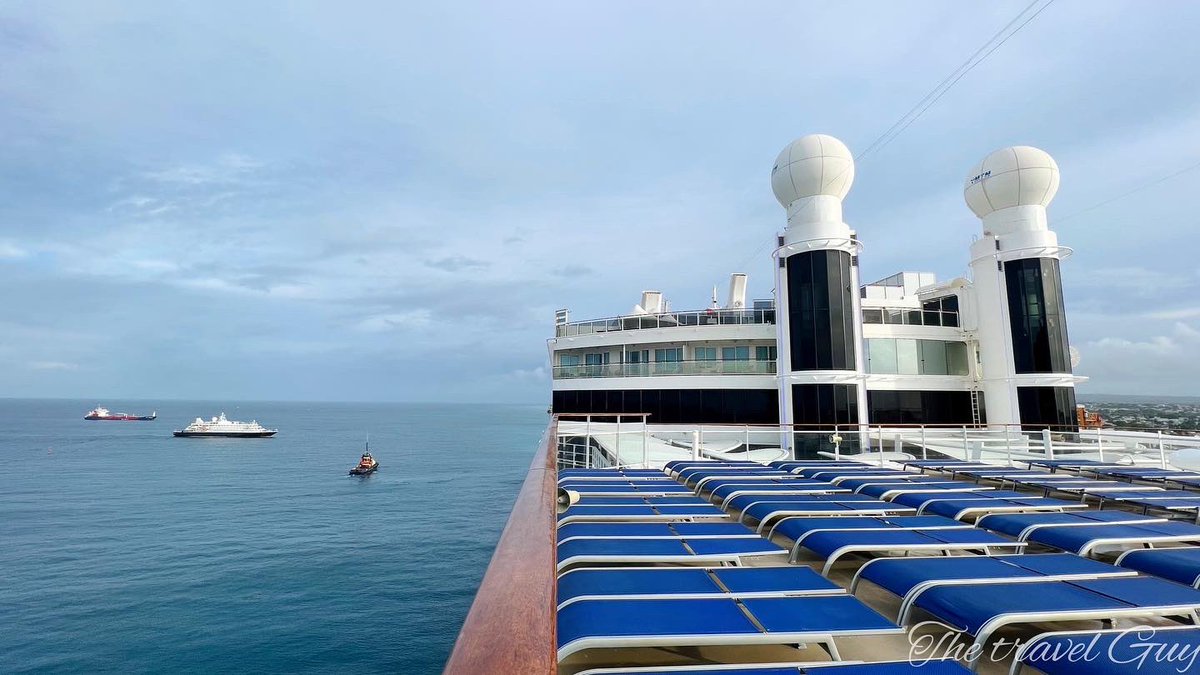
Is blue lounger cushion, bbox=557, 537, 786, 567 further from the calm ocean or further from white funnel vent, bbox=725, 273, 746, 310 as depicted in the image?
A: white funnel vent, bbox=725, 273, 746, 310

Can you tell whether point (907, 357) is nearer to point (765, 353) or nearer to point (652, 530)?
point (765, 353)

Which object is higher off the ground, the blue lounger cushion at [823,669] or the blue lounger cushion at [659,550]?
the blue lounger cushion at [659,550]

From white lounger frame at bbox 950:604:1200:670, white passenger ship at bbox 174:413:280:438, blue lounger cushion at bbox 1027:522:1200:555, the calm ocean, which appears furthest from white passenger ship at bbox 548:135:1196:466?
white passenger ship at bbox 174:413:280:438

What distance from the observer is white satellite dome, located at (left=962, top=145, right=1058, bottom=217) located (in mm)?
20203

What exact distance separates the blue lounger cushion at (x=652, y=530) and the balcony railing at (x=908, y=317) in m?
20.2

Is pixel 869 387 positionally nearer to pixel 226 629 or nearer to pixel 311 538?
pixel 226 629

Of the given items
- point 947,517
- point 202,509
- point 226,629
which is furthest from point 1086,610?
point 202,509

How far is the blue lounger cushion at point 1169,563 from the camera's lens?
3.66m

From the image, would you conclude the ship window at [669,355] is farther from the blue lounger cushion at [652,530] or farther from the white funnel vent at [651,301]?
the blue lounger cushion at [652,530]

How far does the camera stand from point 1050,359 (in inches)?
768

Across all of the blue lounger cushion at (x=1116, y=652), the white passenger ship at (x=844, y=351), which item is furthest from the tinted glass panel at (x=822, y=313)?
the blue lounger cushion at (x=1116, y=652)

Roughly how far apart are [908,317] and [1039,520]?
19311 millimetres

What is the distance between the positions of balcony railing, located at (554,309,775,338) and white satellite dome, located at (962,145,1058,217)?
899cm

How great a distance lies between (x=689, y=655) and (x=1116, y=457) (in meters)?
17.4
